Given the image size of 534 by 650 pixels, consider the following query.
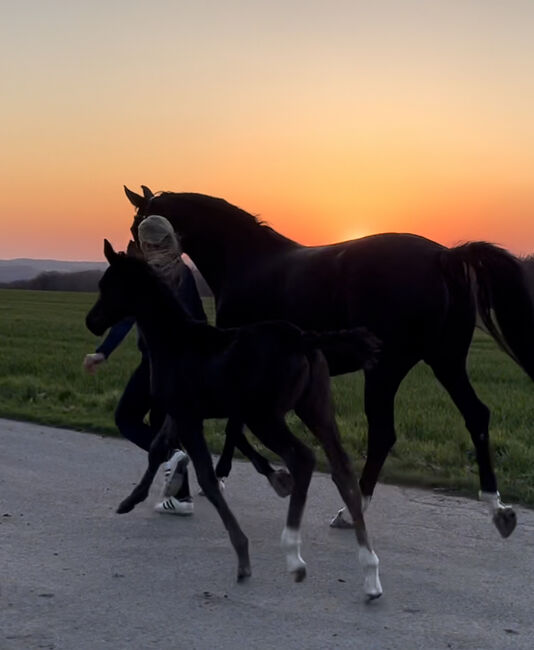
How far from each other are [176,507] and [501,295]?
8.26ft

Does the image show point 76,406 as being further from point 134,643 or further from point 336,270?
point 134,643

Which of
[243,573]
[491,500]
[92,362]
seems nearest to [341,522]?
[491,500]

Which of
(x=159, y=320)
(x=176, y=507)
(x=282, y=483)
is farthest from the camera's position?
(x=176, y=507)

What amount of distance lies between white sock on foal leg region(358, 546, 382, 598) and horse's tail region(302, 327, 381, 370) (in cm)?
92

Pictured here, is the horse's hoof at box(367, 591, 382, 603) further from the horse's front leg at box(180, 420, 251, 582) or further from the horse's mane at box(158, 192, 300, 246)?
the horse's mane at box(158, 192, 300, 246)

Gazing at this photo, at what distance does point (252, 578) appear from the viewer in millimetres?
4844

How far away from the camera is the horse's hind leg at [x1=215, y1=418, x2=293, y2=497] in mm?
5797

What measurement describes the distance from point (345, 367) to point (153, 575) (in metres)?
1.93

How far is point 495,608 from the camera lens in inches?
173

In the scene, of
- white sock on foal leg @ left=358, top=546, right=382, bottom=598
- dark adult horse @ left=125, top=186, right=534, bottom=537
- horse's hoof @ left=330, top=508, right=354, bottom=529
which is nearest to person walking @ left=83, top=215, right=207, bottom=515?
dark adult horse @ left=125, top=186, right=534, bottom=537

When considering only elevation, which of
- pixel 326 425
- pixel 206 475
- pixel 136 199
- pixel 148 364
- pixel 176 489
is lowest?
pixel 176 489

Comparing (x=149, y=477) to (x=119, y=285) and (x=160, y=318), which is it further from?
A: (x=119, y=285)

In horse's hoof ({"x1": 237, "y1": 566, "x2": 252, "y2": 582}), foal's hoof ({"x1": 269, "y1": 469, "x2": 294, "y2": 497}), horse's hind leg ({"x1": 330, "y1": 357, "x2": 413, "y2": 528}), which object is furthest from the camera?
horse's hind leg ({"x1": 330, "y1": 357, "x2": 413, "y2": 528})

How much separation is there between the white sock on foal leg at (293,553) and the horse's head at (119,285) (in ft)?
4.86
